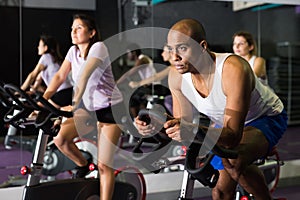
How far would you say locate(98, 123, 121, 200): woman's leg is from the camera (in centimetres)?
338

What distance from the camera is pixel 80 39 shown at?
352cm

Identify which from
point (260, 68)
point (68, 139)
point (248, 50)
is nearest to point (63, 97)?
point (68, 139)

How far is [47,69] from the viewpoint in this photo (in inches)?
167

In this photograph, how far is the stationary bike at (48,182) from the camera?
2.71 meters

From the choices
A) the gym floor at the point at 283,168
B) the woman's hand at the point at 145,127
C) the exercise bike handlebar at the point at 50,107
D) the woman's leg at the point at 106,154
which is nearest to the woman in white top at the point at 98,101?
the woman's leg at the point at 106,154

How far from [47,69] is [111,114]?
112cm

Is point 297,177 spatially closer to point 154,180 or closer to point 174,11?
point 154,180

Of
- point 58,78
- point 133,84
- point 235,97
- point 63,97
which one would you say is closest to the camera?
point 235,97

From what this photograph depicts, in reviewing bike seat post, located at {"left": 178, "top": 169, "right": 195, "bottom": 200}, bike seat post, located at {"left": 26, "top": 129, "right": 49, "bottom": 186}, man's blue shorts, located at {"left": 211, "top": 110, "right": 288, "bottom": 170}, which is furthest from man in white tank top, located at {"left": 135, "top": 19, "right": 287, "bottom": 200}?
bike seat post, located at {"left": 26, "top": 129, "right": 49, "bottom": 186}

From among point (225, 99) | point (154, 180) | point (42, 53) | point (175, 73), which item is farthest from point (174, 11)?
point (225, 99)

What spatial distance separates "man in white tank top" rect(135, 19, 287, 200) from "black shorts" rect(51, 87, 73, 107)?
1718 mm

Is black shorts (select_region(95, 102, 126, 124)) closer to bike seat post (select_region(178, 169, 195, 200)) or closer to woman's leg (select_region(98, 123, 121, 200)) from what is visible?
woman's leg (select_region(98, 123, 121, 200))

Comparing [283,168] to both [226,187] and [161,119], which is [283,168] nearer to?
[226,187]

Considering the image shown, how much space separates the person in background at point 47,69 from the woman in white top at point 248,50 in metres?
1.73
